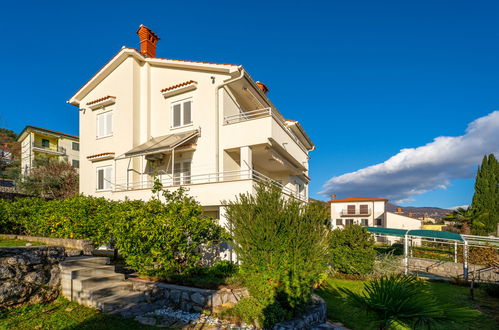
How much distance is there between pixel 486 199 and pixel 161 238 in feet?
143

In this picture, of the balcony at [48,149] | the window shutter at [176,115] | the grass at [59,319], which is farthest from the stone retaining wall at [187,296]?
the balcony at [48,149]

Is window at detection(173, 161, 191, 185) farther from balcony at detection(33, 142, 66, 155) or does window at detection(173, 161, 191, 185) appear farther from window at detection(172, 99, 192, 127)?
balcony at detection(33, 142, 66, 155)

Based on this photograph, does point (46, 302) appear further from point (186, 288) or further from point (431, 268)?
point (431, 268)

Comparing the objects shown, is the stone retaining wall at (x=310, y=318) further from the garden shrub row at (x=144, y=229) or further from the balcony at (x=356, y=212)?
the balcony at (x=356, y=212)

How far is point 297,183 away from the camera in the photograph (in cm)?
2711

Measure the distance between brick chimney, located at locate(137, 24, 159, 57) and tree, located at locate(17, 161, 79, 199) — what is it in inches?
680

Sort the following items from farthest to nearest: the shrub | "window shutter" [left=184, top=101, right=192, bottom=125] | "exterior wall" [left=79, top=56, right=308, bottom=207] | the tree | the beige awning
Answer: the tree < "window shutter" [left=184, top=101, right=192, bottom=125] < "exterior wall" [left=79, top=56, right=308, bottom=207] < the beige awning < the shrub

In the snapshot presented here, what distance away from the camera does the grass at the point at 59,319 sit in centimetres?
650

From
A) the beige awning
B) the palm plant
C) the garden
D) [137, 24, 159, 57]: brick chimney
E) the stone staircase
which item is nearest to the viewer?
the palm plant

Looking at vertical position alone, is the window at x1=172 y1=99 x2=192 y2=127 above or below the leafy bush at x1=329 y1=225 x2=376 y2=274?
above

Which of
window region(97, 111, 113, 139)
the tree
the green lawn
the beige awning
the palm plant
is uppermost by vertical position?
window region(97, 111, 113, 139)

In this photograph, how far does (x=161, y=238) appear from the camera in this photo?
30.6 feet

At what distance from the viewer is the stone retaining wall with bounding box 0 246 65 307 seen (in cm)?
734

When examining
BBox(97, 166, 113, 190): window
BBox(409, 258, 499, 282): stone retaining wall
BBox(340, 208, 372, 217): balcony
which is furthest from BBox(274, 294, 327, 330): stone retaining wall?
BBox(340, 208, 372, 217): balcony
